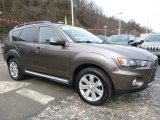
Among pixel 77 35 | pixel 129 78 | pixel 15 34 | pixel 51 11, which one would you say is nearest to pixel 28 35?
pixel 15 34

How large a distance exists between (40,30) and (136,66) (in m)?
2.71

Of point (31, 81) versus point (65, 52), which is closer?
point (65, 52)

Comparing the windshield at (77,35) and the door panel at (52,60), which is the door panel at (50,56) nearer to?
the door panel at (52,60)

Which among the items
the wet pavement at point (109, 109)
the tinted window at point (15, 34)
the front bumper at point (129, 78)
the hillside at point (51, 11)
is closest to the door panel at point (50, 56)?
the wet pavement at point (109, 109)

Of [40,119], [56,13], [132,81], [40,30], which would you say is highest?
[56,13]

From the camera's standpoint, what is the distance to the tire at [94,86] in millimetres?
4430

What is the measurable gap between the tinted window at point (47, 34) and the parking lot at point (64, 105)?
125 centimetres

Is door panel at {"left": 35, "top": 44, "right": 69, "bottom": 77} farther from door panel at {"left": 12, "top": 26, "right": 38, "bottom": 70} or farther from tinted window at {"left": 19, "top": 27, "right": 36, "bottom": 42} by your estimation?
tinted window at {"left": 19, "top": 27, "right": 36, "bottom": 42}

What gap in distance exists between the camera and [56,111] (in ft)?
14.4

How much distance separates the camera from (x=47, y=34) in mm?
5656

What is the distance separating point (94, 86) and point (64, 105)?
0.73 meters

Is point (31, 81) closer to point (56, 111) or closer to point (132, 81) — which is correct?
point (56, 111)

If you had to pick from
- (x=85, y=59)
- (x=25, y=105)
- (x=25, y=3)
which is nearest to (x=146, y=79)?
(x=85, y=59)

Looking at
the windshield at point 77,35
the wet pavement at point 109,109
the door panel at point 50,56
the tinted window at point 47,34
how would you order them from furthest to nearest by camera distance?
the tinted window at point 47,34 → the windshield at point 77,35 → the door panel at point 50,56 → the wet pavement at point 109,109
